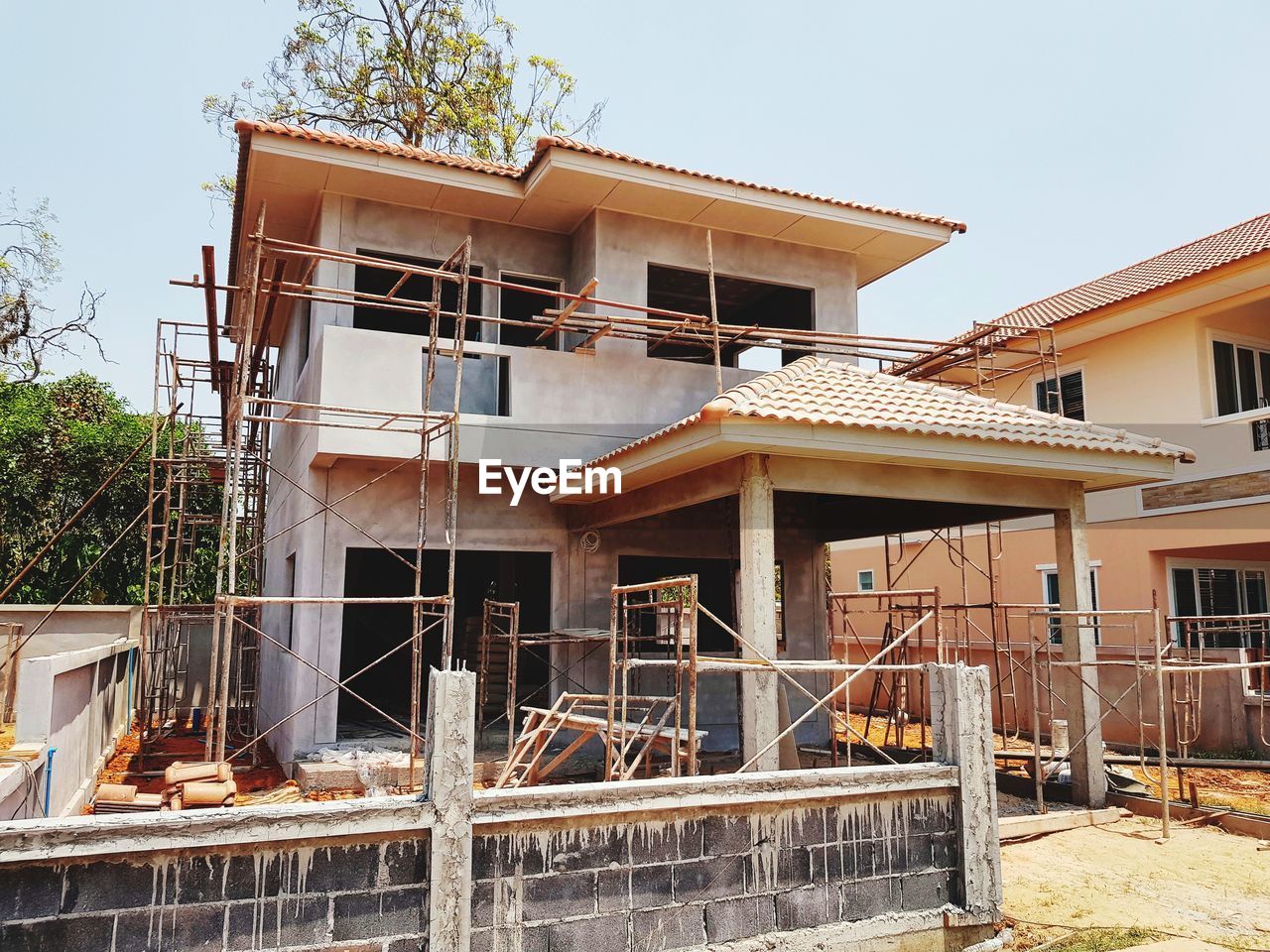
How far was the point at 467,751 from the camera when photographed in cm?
480

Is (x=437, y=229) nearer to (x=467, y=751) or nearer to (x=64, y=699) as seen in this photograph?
(x=64, y=699)

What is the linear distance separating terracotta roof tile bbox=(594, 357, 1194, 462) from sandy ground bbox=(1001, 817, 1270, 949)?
3.73 metres

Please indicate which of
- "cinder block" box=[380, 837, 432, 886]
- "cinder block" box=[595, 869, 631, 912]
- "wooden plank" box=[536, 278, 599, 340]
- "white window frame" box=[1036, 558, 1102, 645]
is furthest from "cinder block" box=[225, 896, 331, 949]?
"white window frame" box=[1036, 558, 1102, 645]

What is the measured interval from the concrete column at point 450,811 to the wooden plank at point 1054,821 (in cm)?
581

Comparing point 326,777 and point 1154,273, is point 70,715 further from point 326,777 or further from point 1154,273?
point 1154,273

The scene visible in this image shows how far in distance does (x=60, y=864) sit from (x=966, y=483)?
8.39 m

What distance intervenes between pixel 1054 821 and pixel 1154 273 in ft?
39.4

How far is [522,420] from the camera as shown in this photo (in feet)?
38.2

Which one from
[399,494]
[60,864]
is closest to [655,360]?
[399,494]

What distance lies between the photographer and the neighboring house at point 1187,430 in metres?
14.7

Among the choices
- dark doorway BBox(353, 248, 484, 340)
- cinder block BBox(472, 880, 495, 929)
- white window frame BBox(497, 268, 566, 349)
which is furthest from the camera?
white window frame BBox(497, 268, 566, 349)

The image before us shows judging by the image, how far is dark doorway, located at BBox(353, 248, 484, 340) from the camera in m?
12.5

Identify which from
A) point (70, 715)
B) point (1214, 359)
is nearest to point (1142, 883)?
point (70, 715)

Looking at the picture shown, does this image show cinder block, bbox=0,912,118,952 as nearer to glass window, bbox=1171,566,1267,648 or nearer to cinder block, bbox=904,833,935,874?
cinder block, bbox=904,833,935,874
